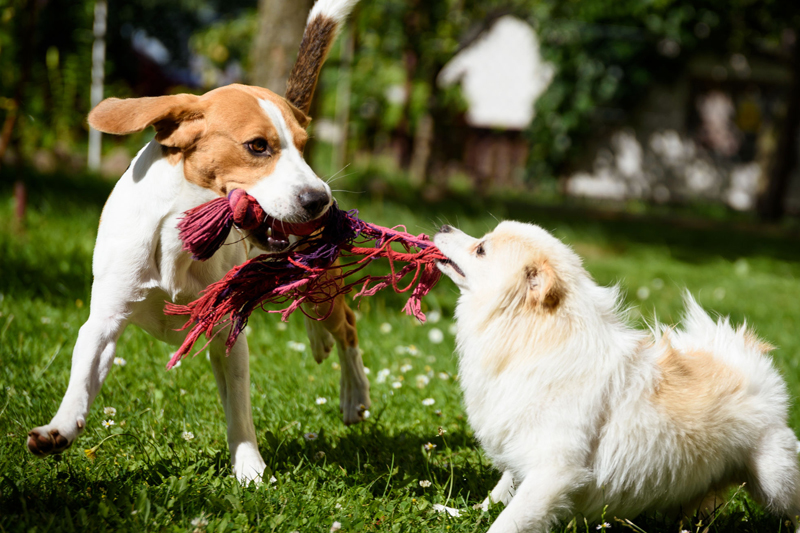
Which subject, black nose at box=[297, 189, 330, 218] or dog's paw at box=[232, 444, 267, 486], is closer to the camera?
black nose at box=[297, 189, 330, 218]

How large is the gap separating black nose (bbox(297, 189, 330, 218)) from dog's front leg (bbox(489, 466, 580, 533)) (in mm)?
→ 1260

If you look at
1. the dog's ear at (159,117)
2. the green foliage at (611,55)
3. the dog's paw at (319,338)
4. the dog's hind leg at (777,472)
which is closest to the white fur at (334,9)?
the dog's ear at (159,117)

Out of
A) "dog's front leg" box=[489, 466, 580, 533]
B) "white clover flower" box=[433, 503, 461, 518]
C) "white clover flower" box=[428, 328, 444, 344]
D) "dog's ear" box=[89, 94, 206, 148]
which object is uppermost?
"dog's ear" box=[89, 94, 206, 148]

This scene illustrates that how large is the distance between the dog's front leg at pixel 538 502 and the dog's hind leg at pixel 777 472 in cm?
85

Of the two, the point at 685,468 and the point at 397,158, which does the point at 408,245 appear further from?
the point at 397,158

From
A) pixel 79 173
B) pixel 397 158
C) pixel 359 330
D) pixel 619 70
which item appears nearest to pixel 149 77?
pixel 397 158

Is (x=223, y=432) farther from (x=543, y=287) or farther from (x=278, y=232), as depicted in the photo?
(x=543, y=287)

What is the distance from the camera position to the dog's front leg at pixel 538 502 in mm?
2389

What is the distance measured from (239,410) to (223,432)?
0.48 meters

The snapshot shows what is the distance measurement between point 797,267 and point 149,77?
16.2 meters

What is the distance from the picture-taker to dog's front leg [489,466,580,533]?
239cm

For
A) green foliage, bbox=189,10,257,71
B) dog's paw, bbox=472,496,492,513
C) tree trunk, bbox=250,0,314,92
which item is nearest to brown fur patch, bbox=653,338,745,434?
dog's paw, bbox=472,496,492,513

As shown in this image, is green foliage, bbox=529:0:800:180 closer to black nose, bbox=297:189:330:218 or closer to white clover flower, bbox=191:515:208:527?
black nose, bbox=297:189:330:218

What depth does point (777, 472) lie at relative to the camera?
269 cm
